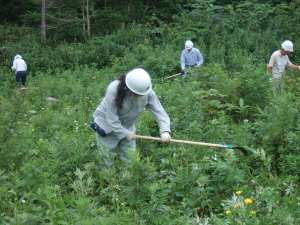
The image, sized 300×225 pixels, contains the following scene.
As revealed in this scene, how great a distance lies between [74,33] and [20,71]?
6630 millimetres

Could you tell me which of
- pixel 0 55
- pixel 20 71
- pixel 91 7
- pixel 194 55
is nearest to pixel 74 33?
pixel 91 7

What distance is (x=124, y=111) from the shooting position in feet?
16.3

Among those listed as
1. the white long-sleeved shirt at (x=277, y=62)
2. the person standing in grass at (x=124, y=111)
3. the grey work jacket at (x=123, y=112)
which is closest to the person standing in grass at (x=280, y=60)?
the white long-sleeved shirt at (x=277, y=62)

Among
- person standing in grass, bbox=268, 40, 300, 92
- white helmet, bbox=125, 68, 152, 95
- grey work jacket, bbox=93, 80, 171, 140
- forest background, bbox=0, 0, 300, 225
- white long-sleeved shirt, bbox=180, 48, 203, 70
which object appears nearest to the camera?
forest background, bbox=0, 0, 300, 225

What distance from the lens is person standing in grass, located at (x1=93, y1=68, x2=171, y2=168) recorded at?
4555mm

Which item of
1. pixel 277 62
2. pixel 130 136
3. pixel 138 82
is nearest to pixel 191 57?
pixel 277 62

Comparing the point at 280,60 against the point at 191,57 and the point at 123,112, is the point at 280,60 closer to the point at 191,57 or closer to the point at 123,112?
the point at 191,57

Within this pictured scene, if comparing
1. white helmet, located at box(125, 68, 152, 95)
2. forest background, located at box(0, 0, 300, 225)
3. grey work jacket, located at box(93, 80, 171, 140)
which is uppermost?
white helmet, located at box(125, 68, 152, 95)

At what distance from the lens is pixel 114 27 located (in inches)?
802

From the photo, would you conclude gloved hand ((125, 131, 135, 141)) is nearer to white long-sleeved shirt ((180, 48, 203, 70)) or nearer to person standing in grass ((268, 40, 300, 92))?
person standing in grass ((268, 40, 300, 92))

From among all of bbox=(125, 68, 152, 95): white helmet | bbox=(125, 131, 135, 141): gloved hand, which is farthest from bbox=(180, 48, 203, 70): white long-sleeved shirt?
bbox=(125, 68, 152, 95): white helmet

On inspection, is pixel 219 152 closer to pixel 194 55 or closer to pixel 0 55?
pixel 194 55

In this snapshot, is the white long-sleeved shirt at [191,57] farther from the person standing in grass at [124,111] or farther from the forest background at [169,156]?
the person standing in grass at [124,111]

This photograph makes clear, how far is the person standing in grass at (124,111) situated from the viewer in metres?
4.55
